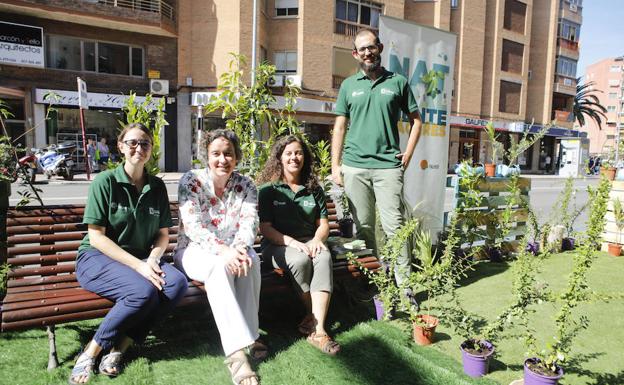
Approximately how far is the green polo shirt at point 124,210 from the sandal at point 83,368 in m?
0.72

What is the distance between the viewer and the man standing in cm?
392

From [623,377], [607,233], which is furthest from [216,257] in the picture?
[607,233]

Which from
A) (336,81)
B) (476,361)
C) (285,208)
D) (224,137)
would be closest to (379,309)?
(476,361)

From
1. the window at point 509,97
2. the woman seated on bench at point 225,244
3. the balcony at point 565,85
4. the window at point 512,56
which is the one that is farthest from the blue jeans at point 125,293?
the balcony at point 565,85

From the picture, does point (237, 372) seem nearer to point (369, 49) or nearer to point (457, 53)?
point (369, 49)

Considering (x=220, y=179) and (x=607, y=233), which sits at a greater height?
Result: (x=220, y=179)

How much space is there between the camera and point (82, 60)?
20.6 meters

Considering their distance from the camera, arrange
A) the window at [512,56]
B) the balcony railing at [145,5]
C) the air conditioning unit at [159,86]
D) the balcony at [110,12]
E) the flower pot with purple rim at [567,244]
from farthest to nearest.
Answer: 1. the window at [512,56]
2. the air conditioning unit at [159,86]
3. the balcony railing at [145,5]
4. the balcony at [110,12]
5. the flower pot with purple rim at [567,244]

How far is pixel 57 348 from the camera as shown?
3166 mm

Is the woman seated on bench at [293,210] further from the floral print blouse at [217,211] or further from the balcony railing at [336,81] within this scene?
the balcony railing at [336,81]

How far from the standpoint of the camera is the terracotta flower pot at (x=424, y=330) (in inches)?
131

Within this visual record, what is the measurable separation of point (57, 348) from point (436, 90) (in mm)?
4482

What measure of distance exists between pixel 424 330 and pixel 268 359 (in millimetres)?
1145

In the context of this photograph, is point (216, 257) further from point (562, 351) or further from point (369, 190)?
point (562, 351)
